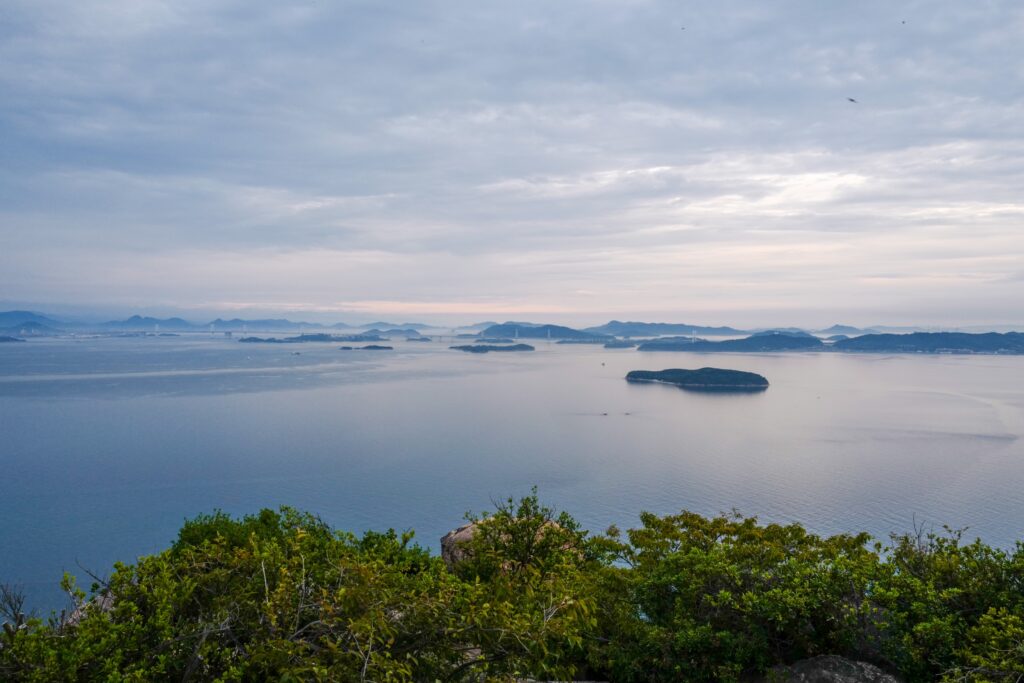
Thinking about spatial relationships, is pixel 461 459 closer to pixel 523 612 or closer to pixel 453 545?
pixel 453 545

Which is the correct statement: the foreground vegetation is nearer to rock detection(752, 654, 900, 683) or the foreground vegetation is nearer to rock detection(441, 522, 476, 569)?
rock detection(752, 654, 900, 683)

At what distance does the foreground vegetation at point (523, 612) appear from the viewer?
8320 millimetres

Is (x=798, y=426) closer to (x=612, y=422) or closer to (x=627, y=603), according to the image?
(x=612, y=422)

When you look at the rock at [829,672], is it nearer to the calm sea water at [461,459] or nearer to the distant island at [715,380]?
the calm sea water at [461,459]

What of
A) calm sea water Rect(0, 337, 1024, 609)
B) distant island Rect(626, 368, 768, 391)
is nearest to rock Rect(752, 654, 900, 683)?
calm sea water Rect(0, 337, 1024, 609)

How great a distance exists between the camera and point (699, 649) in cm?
1413

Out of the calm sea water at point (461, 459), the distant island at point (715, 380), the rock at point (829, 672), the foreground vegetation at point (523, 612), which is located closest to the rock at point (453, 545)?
the foreground vegetation at point (523, 612)

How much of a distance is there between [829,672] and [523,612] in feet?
23.3

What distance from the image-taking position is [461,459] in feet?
262

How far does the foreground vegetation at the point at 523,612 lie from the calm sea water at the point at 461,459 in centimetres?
3460

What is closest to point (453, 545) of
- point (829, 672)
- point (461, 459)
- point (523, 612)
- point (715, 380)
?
point (523, 612)

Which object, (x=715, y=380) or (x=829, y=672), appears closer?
(x=829, y=672)

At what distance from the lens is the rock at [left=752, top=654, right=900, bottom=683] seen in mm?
12461

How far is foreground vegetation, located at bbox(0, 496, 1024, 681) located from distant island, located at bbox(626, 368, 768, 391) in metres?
145
